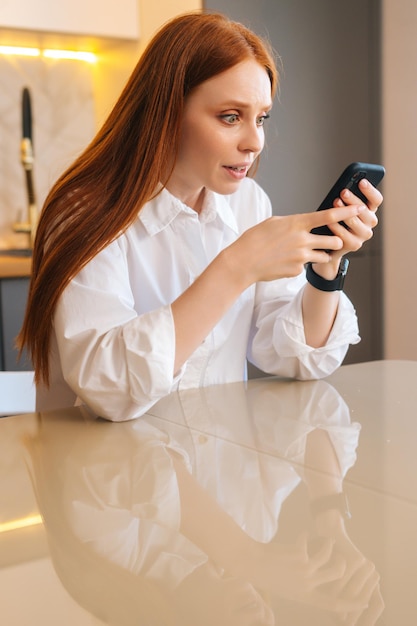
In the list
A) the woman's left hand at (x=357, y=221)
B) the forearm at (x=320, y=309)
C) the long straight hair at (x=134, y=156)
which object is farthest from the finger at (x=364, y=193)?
the long straight hair at (x=134, y=156)

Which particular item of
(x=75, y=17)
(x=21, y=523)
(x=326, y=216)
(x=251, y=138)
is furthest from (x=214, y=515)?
(x=75, y=17)

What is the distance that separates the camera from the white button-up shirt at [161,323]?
1098 mm

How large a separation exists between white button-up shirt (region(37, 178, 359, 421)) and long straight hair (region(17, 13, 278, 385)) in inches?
1.7

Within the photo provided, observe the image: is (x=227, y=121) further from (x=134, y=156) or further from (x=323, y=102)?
(x=323, y=102)

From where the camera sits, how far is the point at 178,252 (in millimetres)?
1413

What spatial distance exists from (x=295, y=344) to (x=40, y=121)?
227 cm

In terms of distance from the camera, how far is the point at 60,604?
565 mm

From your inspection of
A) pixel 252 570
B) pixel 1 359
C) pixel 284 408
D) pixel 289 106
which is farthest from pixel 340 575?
pixel 289 106

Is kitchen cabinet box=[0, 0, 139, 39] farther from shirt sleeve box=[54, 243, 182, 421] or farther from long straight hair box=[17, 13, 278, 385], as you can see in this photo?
shirt sleeve box=[54, 243, 182, 421]

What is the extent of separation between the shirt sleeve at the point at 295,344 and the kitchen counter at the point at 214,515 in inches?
5.1

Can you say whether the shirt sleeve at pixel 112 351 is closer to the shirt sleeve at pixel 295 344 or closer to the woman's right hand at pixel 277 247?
the woman's right hand at pixel 277 247

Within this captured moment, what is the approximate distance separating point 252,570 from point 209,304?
0.55 meters

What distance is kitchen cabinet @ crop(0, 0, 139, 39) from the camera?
2814 mm

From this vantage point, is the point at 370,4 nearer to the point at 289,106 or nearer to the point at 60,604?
the point at 289,106
